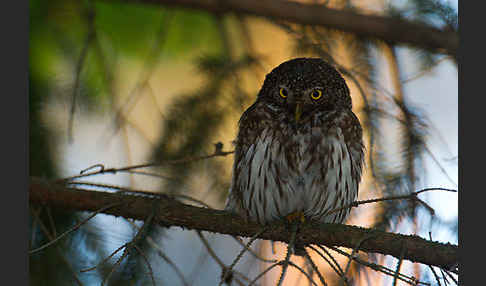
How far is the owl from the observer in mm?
1936

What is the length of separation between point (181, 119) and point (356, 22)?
828 mm

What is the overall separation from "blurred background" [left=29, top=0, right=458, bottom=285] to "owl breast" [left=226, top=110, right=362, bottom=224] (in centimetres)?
13

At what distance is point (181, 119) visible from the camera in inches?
85.5

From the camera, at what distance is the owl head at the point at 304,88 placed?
1.97 metres

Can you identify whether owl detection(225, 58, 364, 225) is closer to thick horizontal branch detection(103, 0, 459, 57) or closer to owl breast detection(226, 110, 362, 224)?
owl breast detection(226, 110, 362, 224)

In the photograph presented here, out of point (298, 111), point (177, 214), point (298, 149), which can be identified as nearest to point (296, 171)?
point (298, 149)

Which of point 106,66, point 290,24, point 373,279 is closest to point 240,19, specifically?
point 290,24

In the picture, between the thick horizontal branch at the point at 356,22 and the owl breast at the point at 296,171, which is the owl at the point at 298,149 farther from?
the thick horizontal branch at the point at 356,22

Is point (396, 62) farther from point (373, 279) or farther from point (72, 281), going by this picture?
point (72, 281)

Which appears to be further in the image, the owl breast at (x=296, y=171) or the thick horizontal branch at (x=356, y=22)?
the thick horizontal branch at (x=356, y=22)

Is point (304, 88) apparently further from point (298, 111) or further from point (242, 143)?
point (242, 143)

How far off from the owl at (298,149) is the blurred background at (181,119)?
96 millimetres

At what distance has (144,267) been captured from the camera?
1783mm

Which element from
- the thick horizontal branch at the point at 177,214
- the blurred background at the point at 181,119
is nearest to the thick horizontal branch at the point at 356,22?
the blurred background at the point at 181,119
